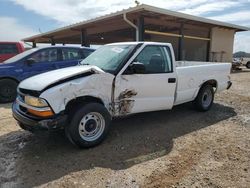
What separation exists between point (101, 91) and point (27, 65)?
4672mm

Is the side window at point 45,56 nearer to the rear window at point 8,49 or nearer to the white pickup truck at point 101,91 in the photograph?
the white pickup truck at point 101,91

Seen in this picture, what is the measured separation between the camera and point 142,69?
175 inches

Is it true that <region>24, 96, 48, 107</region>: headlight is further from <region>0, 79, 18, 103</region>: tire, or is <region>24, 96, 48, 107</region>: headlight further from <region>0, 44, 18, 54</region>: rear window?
<region>0, 44, 18, 54</region>: rear window

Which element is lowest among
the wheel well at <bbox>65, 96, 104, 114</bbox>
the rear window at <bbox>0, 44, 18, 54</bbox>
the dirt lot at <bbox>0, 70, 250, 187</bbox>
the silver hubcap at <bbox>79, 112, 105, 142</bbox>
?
the dirt lot at <bbox>0, 70, 250, 187</bbox>

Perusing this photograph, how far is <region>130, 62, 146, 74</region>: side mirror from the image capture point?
441 cm

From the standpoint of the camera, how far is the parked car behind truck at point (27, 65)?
307 inches

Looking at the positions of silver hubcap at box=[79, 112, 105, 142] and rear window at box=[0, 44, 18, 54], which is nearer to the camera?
silver hubcap at box=[79, 112, 105, 142]

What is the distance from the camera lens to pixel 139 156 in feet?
12.8

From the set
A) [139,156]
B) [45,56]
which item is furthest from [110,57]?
[45,56]

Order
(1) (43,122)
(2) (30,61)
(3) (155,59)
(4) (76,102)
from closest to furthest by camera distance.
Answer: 1. (1) (43,122)
2. (4) (76,102)
3. (3) (155,59)
4. (2) (30,61)

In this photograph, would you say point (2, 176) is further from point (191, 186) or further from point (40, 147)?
point (191, 186)

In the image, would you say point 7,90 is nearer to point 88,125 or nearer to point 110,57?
point 110,57

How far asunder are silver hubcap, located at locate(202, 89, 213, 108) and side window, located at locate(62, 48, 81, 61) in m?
4.59

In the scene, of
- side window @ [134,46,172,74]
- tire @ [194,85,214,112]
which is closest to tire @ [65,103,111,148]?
side window @ [134,46,172,74]
